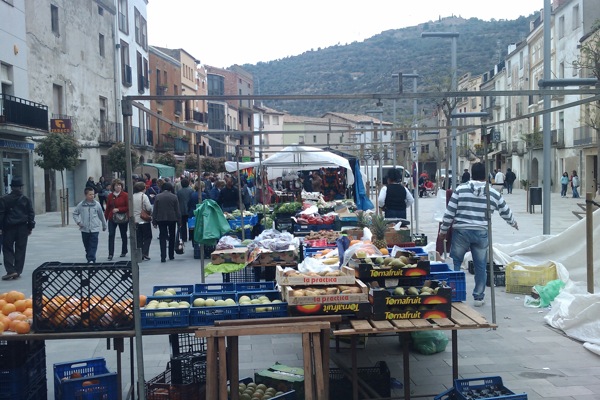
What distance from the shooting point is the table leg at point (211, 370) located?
4.25 meters

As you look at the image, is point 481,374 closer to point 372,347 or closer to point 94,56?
point 372,347

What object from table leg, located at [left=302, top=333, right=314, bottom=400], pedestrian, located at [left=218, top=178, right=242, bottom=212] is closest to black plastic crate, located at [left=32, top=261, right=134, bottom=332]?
table leg, located at [left=302, top=333, right=314, bottom=400]

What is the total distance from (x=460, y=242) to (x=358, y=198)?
303 inches

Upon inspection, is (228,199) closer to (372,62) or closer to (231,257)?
(231,257)

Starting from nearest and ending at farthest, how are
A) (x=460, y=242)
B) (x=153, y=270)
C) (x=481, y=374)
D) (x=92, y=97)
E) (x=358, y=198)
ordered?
(x=481, y=374)
(x=460, y=242)
(x=153, y=270)
(x=358, y=198)
(x=92, y=97)

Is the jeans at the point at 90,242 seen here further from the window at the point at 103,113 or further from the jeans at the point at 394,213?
the window at the point at 103,113

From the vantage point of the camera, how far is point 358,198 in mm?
15961

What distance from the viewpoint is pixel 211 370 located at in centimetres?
426

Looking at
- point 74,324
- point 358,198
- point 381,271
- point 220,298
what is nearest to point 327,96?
point 381,271

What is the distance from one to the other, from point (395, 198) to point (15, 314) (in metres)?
7.83

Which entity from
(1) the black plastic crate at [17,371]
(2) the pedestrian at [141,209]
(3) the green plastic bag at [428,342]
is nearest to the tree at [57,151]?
(2) the pedestrian at [141,209]

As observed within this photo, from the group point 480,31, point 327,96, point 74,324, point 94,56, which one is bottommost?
point 74,324

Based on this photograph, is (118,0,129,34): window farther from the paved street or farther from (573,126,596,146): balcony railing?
the paved street

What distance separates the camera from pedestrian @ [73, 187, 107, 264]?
38.4 ft
